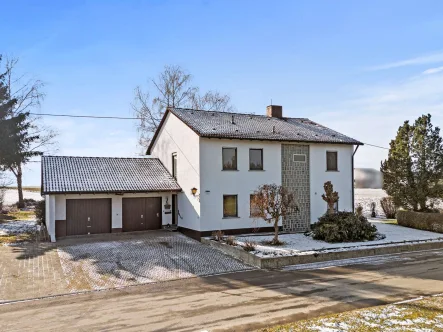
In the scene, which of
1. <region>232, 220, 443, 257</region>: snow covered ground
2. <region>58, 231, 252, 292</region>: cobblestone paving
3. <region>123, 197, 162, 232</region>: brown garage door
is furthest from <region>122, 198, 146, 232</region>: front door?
<region>232, 220, 443, 257</region>: snow covered ground

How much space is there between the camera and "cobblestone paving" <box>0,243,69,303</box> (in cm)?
1102

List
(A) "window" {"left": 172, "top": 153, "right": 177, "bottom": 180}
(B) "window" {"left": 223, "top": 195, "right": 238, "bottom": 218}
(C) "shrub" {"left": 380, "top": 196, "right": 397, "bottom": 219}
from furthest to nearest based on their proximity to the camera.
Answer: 1. (C) "shrub" {"left": 380, "top": 196, "right": 397, "bottom": 219}
2. (A) "window" {"left": 172, "top": 153, "right": 177, "bottom": 180}
3. (B) "window" {"left": 223, "top": 195, "right": 238, "bottom": 218}

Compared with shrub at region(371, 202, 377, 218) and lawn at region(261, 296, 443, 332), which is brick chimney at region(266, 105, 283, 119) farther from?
lawn at region(261, 296, 443, 332)

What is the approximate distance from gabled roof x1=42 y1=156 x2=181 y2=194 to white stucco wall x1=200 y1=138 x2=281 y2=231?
2.51m

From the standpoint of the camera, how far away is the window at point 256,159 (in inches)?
782

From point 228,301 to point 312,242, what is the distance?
8797mm

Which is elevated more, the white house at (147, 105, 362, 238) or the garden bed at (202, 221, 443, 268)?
the white house at (147, 105, 362, 238)

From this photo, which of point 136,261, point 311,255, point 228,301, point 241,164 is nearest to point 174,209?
point 241,164

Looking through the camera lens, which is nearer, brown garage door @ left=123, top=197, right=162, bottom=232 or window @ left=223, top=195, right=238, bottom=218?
window @ left=223, top=195, right=238, bottom=218

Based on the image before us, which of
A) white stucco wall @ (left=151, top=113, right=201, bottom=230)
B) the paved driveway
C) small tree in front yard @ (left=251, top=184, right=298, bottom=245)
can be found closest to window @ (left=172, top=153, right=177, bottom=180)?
white stucco wall @ (left=151, top=113, right=201, bottom=230)

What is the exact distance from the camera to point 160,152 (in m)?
23.7

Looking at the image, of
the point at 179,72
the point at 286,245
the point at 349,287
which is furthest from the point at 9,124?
the point at 349,287

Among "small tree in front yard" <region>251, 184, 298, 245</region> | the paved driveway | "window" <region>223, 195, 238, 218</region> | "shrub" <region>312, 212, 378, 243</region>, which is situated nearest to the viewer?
the paved driveway

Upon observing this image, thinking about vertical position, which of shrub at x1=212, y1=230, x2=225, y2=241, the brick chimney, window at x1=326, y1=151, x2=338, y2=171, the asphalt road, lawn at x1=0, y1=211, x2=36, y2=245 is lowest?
the asphalt road
